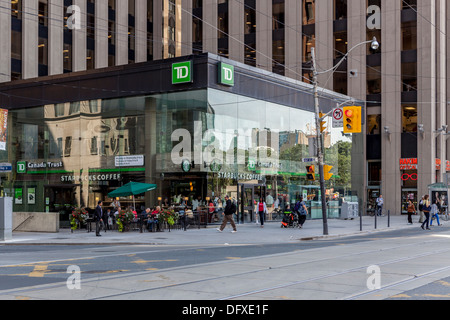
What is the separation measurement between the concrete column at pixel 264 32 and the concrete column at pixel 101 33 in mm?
14303

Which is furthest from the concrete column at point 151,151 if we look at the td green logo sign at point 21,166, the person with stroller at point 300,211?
the td green logo sign at point 21,166

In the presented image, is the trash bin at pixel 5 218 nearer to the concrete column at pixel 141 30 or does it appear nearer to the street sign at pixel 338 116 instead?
the street sign at pixel 338 116

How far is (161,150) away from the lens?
33750 mm

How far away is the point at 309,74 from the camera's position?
52.5m

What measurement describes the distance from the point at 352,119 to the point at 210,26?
115 feet

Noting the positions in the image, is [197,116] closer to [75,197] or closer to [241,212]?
[241,212]

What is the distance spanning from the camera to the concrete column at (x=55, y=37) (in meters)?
48.9

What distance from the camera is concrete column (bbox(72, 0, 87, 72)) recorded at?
51031 millimetres

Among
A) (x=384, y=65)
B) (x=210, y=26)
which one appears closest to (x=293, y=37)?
(x=384, y=65)

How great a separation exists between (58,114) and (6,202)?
13.1m

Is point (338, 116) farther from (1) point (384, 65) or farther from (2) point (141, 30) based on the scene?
(2) point (141, 30)

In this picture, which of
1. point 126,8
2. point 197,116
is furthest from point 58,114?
point 126,8

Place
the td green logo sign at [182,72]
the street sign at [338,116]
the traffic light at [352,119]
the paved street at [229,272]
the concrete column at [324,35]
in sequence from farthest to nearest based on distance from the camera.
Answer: the concrete column at [324,35] → the td green logo sign at [182,72] → the street sign at [338,116] → the traffic light at [352,119] → the paved street at [229,272]

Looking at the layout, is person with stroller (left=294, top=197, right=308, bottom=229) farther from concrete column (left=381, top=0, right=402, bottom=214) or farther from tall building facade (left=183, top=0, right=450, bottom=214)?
concrete column (left=381, top=0, right=402, bottom=214)
